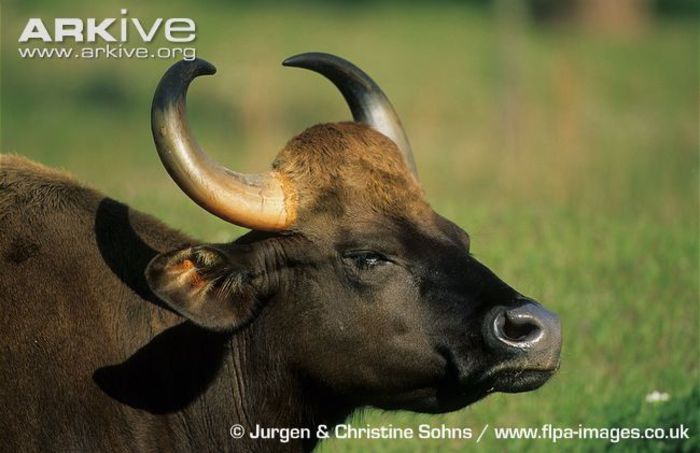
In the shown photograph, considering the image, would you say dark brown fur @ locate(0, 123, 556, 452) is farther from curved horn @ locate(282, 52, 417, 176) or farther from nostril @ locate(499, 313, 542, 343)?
curved horn @ locate(282, 52, 417, 176)

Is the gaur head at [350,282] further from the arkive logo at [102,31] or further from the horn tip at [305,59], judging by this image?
the arkive logo at [102,31]

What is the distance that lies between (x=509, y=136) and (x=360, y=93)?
13.6 metres

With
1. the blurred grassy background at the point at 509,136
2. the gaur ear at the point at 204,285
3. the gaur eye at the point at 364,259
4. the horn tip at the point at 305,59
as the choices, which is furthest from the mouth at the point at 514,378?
the horn tip at the point at 305,59

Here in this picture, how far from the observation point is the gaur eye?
19.4ft

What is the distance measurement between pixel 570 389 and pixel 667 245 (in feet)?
9.67

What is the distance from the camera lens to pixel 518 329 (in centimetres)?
556

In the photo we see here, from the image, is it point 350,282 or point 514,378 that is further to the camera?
point 350,282

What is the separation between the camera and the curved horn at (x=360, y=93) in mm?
6844

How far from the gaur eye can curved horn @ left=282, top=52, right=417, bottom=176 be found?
1069mm

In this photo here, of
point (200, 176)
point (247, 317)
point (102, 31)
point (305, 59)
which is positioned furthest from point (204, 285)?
point (102, 31)

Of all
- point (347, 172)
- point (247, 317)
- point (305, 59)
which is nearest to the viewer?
point (247, 317)

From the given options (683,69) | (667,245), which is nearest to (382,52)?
(683,69)

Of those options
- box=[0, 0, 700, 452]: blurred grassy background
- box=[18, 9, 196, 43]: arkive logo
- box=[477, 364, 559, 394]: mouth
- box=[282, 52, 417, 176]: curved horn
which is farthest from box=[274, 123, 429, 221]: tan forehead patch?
box=[18, 9, 196, 43]: arkive logo

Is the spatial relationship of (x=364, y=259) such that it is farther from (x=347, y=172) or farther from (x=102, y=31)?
(x=102, y=31)
